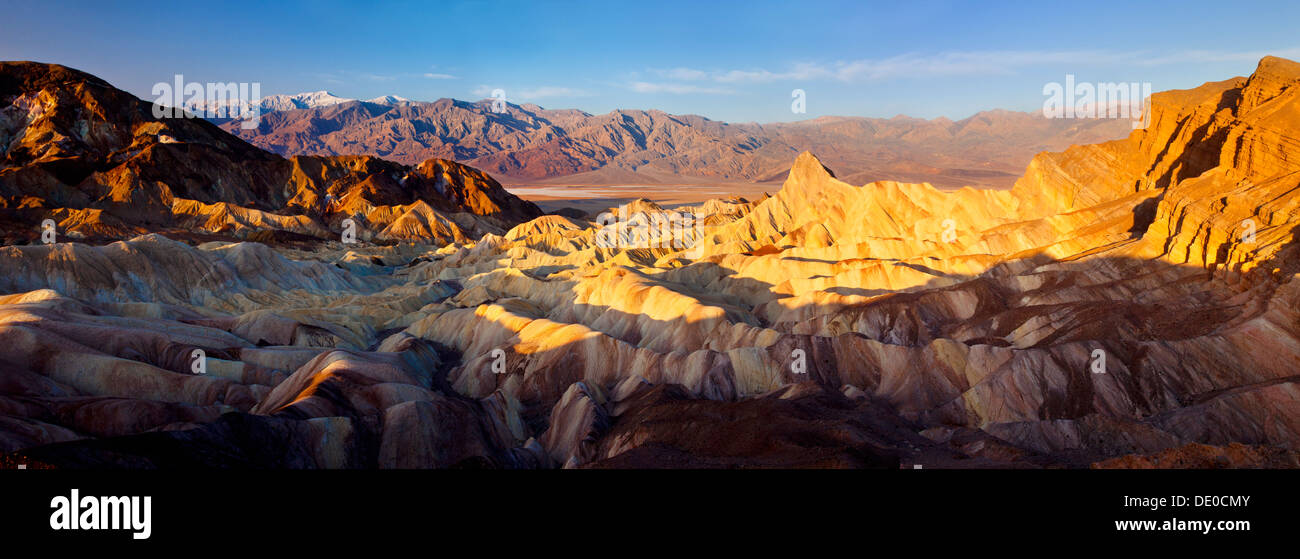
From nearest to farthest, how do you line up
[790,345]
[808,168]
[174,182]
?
[790,345]
[808,168]
[174,182]

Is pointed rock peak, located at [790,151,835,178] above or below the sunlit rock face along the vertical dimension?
above

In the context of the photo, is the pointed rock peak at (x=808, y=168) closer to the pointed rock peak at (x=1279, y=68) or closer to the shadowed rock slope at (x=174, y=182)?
the pointed rock peak at (x=1279, y=68)

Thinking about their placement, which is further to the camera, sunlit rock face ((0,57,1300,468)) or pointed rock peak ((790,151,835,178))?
pointed rock peak ((790,151,835,178))

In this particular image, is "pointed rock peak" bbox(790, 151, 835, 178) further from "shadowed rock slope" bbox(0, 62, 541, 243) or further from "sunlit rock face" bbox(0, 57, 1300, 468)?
"shadowed rock slope" bbox(0, 62, 541, 243)

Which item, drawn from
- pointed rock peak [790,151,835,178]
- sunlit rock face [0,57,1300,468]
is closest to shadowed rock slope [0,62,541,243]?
sunlit rock face [0,57,1300,468]

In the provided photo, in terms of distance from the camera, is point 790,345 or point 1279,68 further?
point 1279,68

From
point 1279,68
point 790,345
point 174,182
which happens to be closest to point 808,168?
point 1279,68

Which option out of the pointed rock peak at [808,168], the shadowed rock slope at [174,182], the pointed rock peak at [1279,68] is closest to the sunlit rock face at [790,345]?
the pointed rock peak at [1279,68]

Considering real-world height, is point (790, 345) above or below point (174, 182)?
below

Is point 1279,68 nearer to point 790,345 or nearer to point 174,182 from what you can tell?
point 790,345
